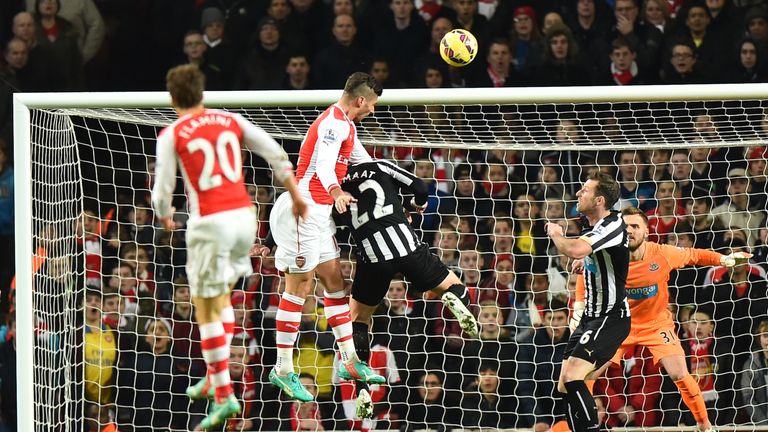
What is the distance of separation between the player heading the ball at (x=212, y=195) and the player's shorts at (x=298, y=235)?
140 centimetres

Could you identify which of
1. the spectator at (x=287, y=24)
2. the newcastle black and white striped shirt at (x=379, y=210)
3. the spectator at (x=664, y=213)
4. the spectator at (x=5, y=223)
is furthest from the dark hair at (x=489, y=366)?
the spectator at (x=5, y=223)

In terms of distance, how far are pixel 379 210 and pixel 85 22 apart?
4817 millimetres

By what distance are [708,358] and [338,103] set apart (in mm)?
3996

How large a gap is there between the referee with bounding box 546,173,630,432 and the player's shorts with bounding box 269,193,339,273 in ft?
5.33

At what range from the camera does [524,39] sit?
40.1ft

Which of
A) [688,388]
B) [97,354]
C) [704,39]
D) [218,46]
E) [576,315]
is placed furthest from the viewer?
[218,46]

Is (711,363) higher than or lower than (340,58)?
lower

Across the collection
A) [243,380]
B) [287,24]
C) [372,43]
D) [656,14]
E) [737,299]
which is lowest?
[243,380]

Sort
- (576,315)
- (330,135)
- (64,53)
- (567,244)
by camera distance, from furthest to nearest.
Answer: (64,53)
(576,315)
(330,135)
(567,244)

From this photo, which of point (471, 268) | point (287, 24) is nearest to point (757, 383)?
point (471, 268)

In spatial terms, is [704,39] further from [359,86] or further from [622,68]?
[359,86]

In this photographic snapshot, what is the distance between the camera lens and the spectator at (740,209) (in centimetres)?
1067

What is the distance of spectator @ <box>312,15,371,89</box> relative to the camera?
39.1 feet

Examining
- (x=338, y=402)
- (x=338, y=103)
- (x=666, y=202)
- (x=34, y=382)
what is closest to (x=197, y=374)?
(x=338, y=402)
